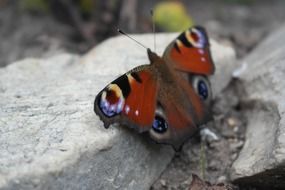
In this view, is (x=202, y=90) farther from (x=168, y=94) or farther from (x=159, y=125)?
(x=159, y=125)

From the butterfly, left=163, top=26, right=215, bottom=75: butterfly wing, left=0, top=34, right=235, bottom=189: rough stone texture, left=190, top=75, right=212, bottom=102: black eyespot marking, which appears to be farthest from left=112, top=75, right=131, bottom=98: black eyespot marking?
left=190, top=75, right=212, bottom=102: black eyespot marking

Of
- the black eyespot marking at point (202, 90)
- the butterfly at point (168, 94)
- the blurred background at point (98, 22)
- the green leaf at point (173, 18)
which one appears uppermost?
the butterfly at point (168, 94)

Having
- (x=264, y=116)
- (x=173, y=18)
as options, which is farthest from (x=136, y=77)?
(x=173, y=18)

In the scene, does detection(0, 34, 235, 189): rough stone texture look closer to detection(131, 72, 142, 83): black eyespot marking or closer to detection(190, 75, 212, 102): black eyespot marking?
detection(131, 72, 142, 83): black eyespot marking

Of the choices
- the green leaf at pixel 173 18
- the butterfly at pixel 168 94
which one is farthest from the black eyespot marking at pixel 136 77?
the green leaf at pixel 173 18

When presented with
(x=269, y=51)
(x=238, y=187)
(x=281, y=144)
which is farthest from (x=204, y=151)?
(x=269, y=51)

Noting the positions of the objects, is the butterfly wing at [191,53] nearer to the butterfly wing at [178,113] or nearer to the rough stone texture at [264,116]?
the butterfly wing at [178,113]

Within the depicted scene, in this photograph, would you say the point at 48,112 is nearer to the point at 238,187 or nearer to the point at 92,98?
the point at 92,98
